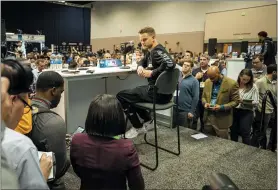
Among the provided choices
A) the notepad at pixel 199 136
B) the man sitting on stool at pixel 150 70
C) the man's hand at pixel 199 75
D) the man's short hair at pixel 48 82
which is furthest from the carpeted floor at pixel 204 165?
the man's hand at pixel 199 75

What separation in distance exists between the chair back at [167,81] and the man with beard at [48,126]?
3.04 feet

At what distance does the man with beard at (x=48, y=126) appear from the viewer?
155cm

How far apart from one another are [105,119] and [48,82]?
76cm

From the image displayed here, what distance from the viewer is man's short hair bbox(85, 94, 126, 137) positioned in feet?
3.95

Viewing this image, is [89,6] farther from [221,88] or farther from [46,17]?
[221,88]

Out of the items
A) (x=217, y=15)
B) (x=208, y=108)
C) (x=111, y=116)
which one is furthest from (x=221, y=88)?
(x=217, y=15)

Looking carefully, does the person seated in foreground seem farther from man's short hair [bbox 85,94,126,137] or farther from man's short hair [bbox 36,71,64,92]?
man's short hair [bbox 36,71,64,92]

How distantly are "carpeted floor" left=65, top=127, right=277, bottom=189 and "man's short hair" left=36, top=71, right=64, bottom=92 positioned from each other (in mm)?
905

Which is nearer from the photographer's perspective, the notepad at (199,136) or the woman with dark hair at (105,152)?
the woman with dark hair at (105,152)

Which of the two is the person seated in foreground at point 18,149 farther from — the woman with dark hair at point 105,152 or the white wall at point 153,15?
the white wall at point 153,15

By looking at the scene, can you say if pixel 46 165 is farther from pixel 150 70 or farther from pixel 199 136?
pixel 199 136

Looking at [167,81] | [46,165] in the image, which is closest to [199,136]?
[167,81]

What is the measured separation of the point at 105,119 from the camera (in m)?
1.21

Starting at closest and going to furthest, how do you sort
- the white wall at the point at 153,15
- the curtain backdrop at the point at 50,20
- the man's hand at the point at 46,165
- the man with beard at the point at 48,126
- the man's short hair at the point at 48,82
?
1. the man's hand at the point at 46,165
2. the man with beard at the point at 48,126
3. the man's short hair at the point at 48,82
4. the white wall at the point at 153,15
5. the curtain backdrop at the point at 50,20
